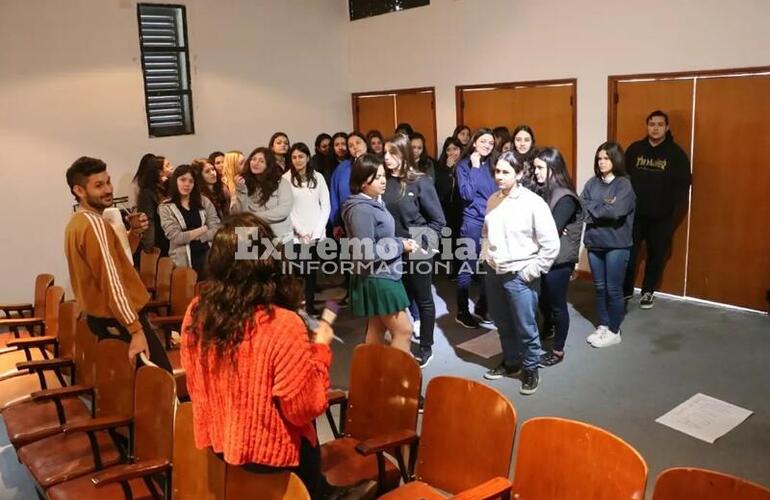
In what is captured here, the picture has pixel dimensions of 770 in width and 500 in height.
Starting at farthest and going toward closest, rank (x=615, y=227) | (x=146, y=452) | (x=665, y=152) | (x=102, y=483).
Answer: (x=665, y=152) → (x=615, y=227) → (x=146, y=452) → (x=102, y=483)

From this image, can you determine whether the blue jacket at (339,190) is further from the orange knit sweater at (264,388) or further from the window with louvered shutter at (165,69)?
the orange knit sweater at (264,388)

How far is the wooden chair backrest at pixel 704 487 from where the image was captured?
5.46 feet

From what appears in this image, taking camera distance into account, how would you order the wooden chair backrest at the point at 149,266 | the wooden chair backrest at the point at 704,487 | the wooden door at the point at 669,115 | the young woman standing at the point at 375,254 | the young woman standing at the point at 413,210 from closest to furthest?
the wooden chair backrest at the point at 704,487, the young woman standing at the point at 375,254, the young woman standing at the point at 413,210, the wooden chair backrest at the point at 149,266, the wooden door at the point at 669,115

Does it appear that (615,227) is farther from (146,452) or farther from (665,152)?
(146,452)

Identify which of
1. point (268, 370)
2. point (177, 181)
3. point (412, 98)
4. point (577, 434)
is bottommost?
point (577, 434)

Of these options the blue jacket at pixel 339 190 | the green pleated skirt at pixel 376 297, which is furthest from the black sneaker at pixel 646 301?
the green pleated skirt at pixel 376 297

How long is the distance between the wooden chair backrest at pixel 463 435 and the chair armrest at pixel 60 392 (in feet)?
4.95

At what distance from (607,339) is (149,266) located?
10.8 feet

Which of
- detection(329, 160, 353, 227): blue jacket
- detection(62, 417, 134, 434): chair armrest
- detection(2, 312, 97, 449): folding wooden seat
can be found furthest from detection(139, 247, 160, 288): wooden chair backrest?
detection(62, 417, 134, 434): chair armrest

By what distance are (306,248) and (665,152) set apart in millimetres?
2953

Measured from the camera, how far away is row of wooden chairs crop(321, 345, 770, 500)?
6.20 feet

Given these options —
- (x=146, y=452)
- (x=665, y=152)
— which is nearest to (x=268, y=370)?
(x=146, y=452)

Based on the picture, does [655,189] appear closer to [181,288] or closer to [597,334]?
[597,334]

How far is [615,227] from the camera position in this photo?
4527 millimetres
